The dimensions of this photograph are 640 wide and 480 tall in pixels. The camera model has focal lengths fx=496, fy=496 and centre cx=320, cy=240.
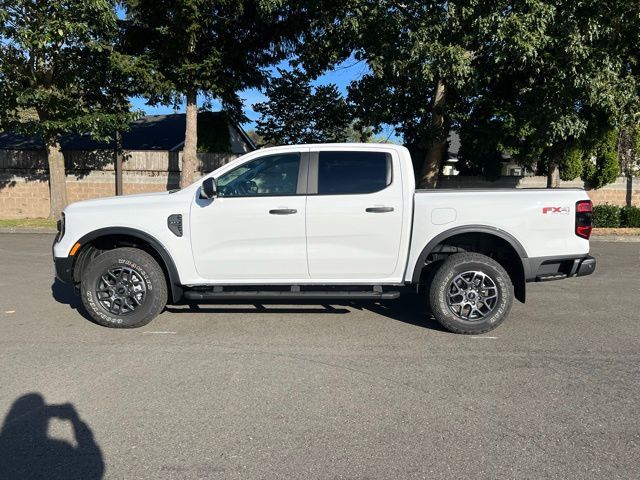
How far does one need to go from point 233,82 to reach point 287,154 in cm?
1191

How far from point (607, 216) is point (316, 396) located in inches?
580

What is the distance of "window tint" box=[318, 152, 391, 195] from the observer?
17.4ft

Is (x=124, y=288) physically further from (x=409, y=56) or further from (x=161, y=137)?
(x=161, y=137)

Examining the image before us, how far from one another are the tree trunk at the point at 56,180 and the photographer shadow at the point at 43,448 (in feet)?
49.8

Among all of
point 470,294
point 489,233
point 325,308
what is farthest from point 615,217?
point 325,308

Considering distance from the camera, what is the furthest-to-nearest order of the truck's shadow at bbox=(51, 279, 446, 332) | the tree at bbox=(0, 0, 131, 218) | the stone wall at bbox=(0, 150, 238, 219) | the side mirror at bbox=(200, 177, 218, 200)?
the stone wall at bbox=(0, 150, 238, 219) → the tree at bbox=(0, 0, 131, 218) → the truck's shadow at bbox=(51, 279, 446, 332) → the side mirror at bbox=(200, 177, 218, 200)

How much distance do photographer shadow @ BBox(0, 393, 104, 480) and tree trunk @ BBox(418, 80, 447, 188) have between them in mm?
13450

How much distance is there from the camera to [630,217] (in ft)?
50.3

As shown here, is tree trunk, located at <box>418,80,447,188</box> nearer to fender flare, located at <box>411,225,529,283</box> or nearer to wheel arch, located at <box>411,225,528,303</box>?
wheel arch, located at <box>411,225,528,303</box>

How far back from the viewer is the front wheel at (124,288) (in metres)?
5.30

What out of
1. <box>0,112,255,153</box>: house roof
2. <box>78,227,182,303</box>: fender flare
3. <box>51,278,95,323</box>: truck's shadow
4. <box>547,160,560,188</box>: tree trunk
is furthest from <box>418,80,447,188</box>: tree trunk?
<box>78,227,182,303</box>: fender flare

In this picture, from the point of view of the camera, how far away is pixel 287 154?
5.42 meters

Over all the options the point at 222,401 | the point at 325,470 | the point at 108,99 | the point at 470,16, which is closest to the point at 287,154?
the point at 222,401

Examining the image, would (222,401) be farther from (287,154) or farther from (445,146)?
(445,146)
